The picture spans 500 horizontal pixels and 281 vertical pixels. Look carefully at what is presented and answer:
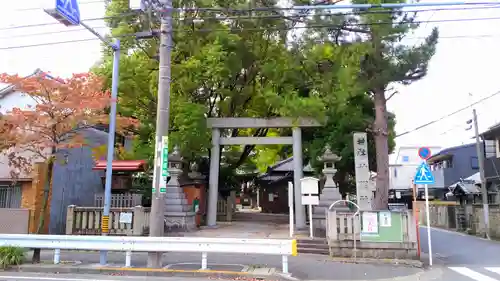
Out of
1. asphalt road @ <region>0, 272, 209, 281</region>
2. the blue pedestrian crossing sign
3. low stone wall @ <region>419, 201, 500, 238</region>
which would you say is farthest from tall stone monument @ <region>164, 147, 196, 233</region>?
low stone wall @ <region>419, 201, 500, 238</region>

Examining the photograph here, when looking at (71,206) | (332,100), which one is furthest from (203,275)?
(332,100)

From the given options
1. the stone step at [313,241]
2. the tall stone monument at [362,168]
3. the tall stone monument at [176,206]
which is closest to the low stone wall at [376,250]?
the stone step at [313,241]

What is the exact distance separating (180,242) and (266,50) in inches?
498

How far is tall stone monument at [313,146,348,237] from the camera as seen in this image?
16.3 metres

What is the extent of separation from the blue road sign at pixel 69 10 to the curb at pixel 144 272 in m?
6.11

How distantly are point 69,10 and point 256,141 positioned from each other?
1232 centimetres

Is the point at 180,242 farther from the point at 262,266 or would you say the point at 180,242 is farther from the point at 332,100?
the point at 332,100

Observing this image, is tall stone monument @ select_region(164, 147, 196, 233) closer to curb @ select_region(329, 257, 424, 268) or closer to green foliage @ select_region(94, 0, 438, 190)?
green foliage @ select_region(94, 0, 438, 190)

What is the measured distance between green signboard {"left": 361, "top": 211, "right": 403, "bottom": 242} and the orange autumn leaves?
9.13 meters

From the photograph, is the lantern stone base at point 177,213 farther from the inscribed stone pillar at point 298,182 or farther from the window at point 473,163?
the window at point 473,163

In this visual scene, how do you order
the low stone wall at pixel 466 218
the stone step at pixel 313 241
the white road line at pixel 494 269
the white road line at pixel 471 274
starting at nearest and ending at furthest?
the white road line at pixel 471 274 → the white road line at pixel 494 269 → the stone step at pixel 313 241 → the low stone wall at pixel 466 218

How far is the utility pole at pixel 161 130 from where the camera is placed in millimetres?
→ 10133

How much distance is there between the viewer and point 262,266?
10.8m

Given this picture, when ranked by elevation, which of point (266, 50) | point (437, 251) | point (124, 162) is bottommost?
point (437, 251)
